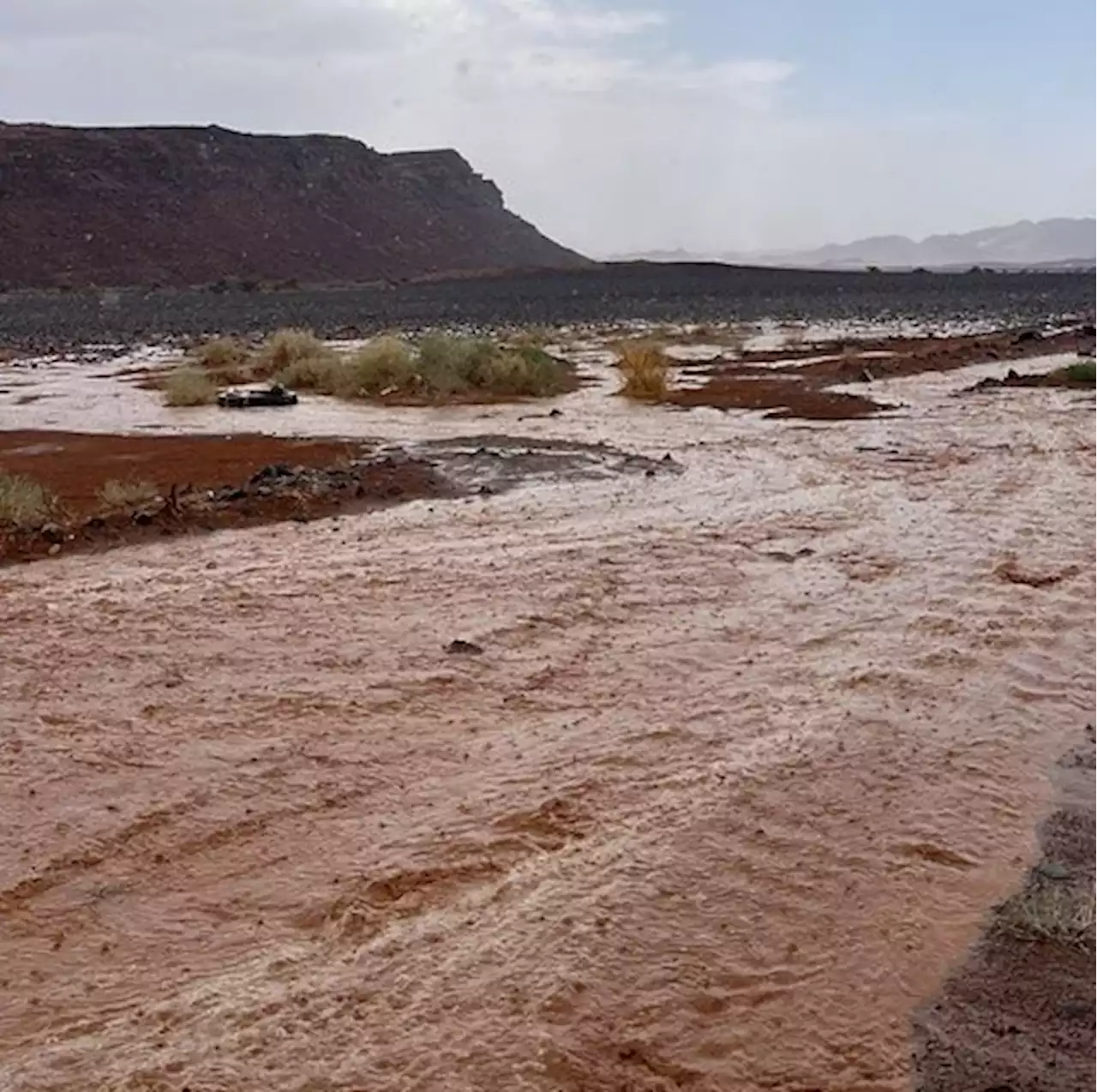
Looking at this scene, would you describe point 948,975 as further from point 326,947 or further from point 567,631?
point 567,631

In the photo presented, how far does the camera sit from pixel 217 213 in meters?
106

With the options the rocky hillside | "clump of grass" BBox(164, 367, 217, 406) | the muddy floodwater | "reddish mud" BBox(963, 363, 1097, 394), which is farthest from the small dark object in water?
the rocky hillside

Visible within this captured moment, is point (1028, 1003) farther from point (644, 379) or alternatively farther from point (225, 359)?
point (225, 359)

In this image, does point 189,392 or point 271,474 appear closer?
point 271,474

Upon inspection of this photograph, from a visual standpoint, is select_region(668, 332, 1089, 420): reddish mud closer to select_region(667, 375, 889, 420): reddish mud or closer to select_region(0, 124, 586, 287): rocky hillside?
select_region(667, 375, 889, 420): reddish mud

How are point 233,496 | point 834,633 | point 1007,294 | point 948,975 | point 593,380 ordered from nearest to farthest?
point 948,975
point 834,633
point 233,496
point 593,380
point 1007,294

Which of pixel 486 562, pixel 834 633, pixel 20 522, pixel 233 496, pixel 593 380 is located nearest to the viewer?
pixel 834 633

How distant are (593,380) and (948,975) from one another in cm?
2553

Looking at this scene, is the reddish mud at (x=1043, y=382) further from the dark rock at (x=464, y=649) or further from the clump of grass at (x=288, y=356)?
the dark rock at (x=464, y=649)

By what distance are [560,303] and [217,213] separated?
148 feet

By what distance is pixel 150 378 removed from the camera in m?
32.2

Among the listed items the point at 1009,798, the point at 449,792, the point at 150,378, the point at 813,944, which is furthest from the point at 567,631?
the point at 150,378

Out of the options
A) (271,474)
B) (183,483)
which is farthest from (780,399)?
(183,483)

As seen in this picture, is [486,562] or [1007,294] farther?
[1007,294]
